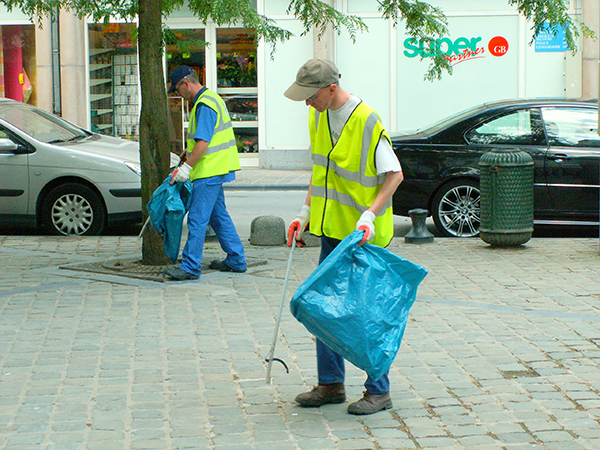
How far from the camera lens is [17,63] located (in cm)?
1959

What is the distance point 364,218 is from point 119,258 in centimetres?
477

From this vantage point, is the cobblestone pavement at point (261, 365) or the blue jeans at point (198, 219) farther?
the blue jeans at point (198, 219)

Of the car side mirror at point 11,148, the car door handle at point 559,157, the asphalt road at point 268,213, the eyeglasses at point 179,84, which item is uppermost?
the eyeglasses at point 179,84

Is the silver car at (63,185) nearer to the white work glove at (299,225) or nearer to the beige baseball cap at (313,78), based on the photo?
the white work glove at (299,225)

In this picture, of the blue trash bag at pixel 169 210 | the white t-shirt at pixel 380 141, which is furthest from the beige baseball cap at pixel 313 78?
the blue trash bag at pixel 169 210

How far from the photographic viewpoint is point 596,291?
704 cm

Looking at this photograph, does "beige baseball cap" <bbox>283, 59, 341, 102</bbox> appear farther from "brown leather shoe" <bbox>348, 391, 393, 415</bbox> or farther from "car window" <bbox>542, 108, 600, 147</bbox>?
"car window" <bbox>542, 108, 600, 147</bbox>

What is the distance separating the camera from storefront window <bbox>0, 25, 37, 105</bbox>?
1945 cm

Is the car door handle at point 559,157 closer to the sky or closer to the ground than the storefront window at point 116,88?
closer to the ground

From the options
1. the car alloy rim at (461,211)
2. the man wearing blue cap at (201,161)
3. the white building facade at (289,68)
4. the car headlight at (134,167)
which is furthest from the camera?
the white building facade at (289,68)

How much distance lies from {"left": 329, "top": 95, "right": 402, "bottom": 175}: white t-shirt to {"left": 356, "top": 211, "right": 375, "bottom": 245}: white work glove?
224mm

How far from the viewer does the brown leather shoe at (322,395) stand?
4426 mm

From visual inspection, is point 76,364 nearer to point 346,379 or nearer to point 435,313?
point 346,379

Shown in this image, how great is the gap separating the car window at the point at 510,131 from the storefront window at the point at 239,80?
969 cm
